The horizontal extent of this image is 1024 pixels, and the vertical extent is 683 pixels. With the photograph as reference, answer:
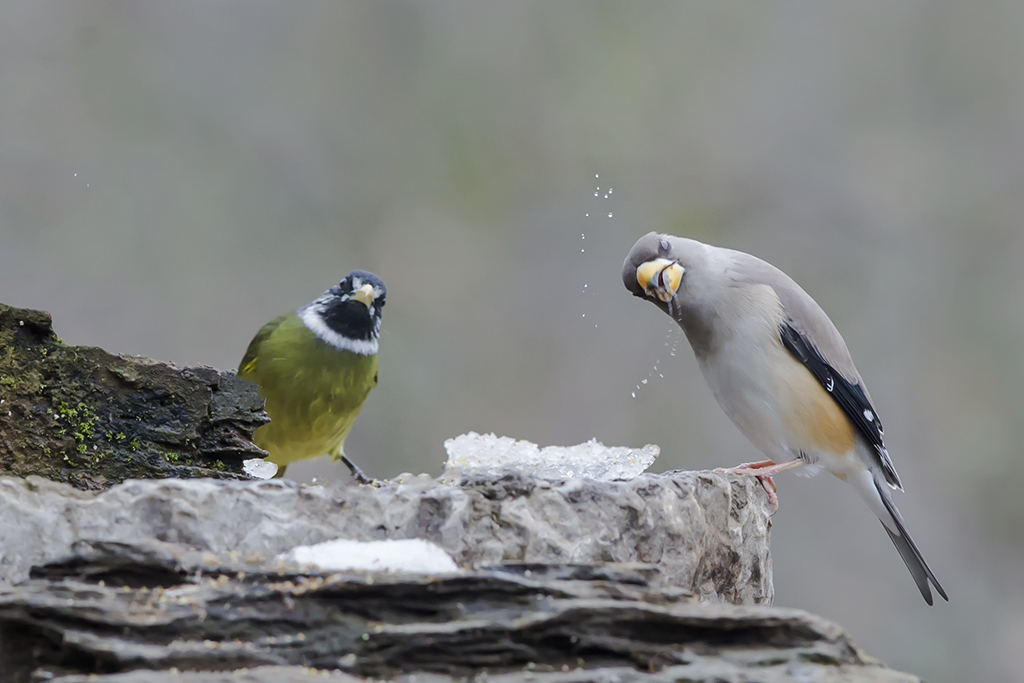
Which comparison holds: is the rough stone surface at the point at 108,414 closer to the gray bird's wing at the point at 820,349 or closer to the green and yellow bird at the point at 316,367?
the green and yellow bird at the point at 316,367

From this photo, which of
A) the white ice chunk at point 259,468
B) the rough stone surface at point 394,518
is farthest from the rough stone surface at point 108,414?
the rough stone surface at point 394,518

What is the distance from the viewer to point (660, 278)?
7.31ft

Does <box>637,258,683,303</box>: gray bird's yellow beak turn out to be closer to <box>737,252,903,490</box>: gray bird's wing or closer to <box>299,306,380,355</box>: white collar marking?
<box>737,252,903,490</box>: gray bird's wing

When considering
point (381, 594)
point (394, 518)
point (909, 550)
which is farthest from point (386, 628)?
point (909, 550)

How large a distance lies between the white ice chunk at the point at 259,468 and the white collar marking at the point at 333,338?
320 millimetres

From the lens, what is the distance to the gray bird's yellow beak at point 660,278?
2227 mm

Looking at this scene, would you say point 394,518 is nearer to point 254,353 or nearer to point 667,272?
point 254,353

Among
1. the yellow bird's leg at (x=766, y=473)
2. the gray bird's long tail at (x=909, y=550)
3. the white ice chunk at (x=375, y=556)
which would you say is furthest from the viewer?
the gray bird's long tail at (x=909, y=550)

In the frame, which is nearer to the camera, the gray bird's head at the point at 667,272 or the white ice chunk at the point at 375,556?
the white ice chunk at the point at 375,556

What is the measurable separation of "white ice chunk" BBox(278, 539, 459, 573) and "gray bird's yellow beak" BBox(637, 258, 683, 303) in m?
1.15

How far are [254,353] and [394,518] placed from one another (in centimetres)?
86

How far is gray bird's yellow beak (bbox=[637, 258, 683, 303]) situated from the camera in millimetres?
2227

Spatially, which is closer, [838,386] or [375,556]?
[375,556]

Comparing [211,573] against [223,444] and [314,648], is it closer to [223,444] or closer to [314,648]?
[314,648]
